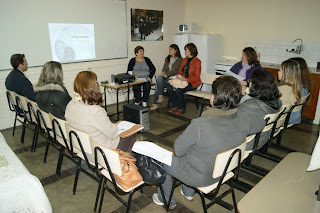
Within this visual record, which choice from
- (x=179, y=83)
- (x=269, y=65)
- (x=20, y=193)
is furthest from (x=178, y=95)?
(x=20, y=193)

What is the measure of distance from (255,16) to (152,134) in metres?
3.86

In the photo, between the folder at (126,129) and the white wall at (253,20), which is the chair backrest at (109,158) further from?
the white wall at (253,20)

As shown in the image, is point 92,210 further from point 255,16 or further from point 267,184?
point 255,16

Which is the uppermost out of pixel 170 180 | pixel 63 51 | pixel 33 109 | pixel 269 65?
pixel 63 51

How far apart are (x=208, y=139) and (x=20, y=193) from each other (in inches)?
45.2

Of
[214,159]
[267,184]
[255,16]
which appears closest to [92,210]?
[214,159]

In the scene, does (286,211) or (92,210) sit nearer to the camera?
(286,211)

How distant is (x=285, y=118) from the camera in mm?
3020

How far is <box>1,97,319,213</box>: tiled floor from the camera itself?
2.38m

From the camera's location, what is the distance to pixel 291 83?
119 inches

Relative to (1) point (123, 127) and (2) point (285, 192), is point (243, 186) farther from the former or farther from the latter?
(1) point (123, 127)

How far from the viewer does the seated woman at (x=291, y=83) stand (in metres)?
2.94

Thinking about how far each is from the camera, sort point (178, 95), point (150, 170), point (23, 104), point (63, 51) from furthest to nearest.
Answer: point (178, 95)
point (63, 51)
point (23, 104)
point (150, 170)

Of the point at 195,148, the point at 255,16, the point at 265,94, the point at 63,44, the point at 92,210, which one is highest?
the point at 255,16
